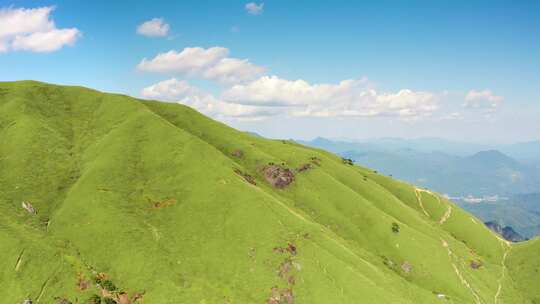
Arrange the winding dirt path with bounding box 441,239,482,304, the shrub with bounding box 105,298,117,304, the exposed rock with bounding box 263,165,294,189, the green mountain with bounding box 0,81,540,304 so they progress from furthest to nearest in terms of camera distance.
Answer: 1. the exposed rock with bounding box 263,165,294,189
2. the winding dirt path with bounding box 441,239,482,304
3. the green mountain with bounding box 0,81,540,304
4. the shrub with bounding box 105,298,117,304

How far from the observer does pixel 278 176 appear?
187000 mm

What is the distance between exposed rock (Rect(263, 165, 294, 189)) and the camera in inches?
7264

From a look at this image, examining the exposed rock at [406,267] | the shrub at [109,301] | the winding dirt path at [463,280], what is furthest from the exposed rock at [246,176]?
the winding dirt path at [463,280]

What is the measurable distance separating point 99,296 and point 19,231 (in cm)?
3694

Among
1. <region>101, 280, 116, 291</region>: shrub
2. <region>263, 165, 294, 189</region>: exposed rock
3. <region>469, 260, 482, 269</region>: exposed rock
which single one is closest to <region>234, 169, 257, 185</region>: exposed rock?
<region>263, 165, 294, 189</region>: exposed rock

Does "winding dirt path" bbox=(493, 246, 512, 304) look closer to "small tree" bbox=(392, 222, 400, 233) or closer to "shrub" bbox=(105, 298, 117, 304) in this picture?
"small tree" bbox=(392, 222, 400, 233)

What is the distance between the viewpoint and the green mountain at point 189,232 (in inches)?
4252

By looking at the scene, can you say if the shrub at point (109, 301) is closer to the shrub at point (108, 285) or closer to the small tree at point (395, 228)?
the shrub at point (108, 285)

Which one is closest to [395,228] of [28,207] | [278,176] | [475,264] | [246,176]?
[475,264]

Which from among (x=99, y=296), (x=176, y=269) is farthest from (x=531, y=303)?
(x=99, y=296)

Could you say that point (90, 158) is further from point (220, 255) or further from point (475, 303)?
point (475, 303)

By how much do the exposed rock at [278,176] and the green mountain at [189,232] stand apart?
0.73m

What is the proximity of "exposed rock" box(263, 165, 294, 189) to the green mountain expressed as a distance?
2.38 feet

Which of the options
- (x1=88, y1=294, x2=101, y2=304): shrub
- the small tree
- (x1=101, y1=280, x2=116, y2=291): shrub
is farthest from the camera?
the small tree
